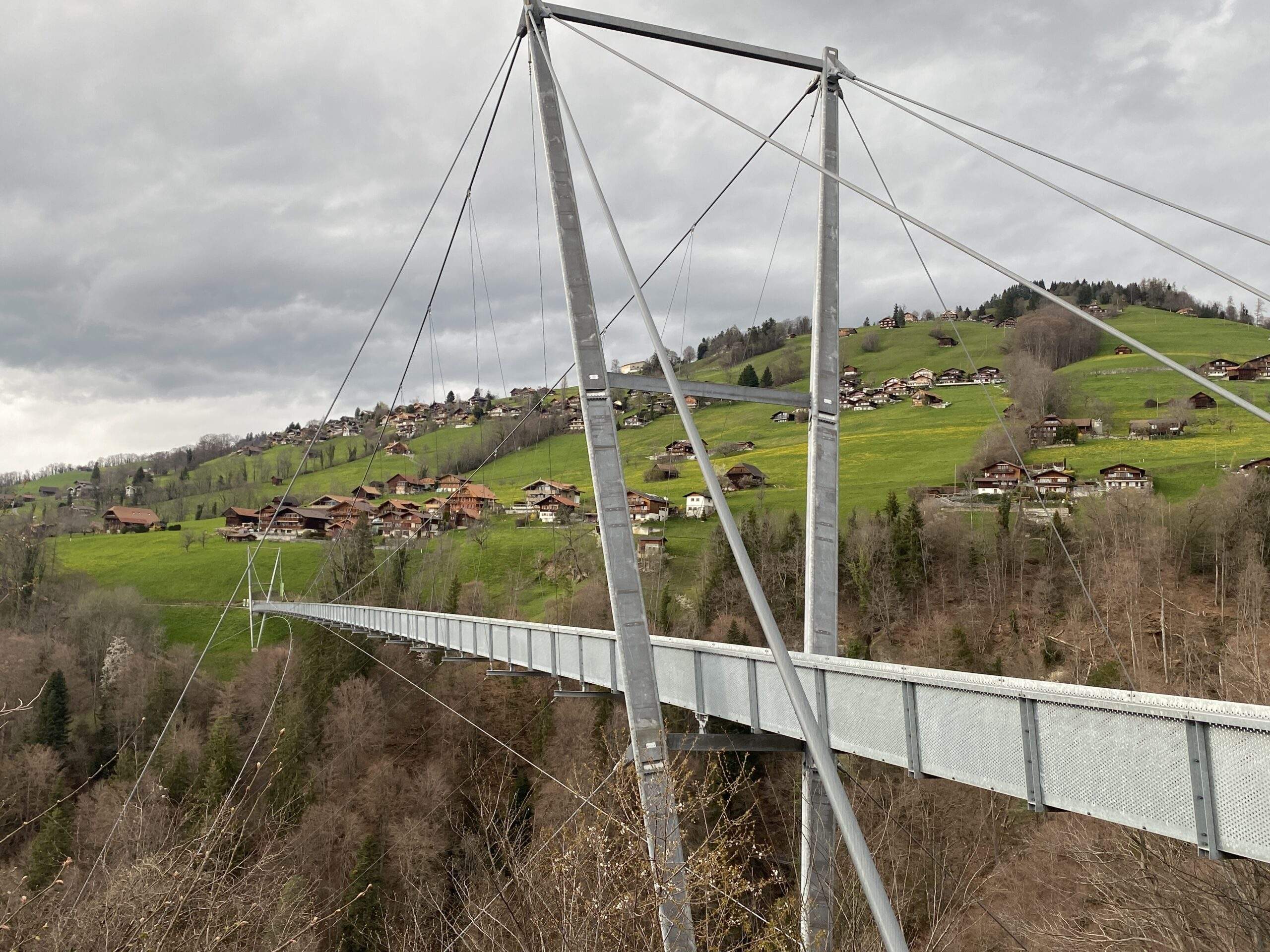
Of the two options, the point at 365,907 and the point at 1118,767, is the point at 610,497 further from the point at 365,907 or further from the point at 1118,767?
the point at 365,907

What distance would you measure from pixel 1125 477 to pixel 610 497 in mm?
61579

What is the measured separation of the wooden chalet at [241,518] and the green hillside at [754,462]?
4.70m

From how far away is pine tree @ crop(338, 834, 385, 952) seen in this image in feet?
99.9

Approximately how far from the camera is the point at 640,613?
9805mm

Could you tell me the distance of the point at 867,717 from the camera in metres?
7.25

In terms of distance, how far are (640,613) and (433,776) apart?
35.9m

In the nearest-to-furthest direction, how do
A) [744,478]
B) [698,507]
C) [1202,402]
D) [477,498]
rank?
[477,498]
[698,507]
[744,478]
[1202,402]

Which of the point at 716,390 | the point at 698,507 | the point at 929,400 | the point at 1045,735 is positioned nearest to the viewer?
the point at 1045,735

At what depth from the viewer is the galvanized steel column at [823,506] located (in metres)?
9.17

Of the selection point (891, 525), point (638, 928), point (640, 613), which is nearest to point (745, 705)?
point (640, 613)

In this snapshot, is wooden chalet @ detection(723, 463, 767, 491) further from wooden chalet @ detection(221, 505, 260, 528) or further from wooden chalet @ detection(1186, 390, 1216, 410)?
wooden chalet @ detection(221, 505, 260, 528)

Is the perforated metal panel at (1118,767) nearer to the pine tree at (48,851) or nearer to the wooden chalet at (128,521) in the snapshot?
the pine tree at (48,851)

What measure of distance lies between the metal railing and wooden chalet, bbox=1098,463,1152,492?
195ft

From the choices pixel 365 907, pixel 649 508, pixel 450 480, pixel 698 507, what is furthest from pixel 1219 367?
pixel 365 907
